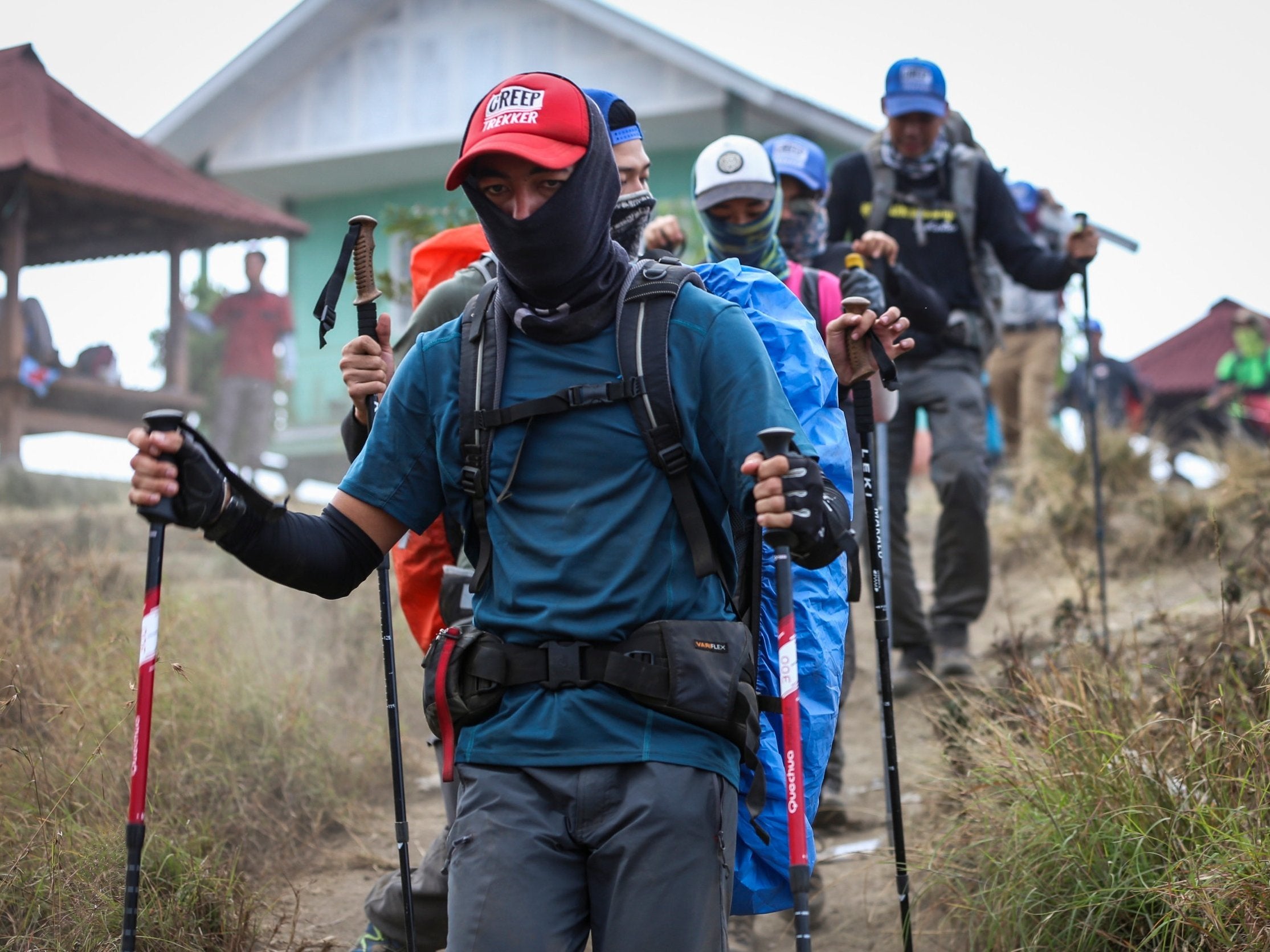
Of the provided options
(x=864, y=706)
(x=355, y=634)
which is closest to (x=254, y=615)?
(x=355, y=634)

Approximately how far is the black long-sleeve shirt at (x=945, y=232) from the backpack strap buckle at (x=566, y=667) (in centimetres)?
450

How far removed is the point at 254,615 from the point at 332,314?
3633mm

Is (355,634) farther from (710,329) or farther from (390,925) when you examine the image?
(710,329)

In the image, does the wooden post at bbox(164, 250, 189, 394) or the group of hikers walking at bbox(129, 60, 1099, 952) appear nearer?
the group of hikers walking at bbox(129, 60, 1099, 952)

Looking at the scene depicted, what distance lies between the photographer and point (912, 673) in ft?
24.0

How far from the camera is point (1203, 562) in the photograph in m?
9.16

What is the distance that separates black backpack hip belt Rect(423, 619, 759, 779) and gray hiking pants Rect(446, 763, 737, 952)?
131mm

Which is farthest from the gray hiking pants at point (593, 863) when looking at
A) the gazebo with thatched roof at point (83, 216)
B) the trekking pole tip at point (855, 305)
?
the gazebo with thatched roof at point (83, 216)

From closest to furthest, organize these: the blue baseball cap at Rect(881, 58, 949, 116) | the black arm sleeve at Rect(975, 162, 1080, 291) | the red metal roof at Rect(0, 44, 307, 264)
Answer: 1. the blue baseball cap at Rect(881, 58, 949, 116)
2. the black arm sleeve at Rect(975, 162, 1080, 291)
3. the red metal roof at Rect(0, 44, 307, 264)

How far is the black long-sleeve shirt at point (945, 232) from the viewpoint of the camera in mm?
7023

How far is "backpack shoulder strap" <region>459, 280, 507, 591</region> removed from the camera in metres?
3.04

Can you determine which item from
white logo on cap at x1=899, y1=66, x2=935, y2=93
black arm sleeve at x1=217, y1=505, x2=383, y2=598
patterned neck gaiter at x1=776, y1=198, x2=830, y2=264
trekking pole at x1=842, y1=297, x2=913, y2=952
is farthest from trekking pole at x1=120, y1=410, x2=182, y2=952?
white logo on cap at x1=899, y1=66, x2=935, y2=93

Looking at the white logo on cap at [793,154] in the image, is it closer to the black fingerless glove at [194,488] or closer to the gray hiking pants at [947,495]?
the gray hiking pants at [947,495]

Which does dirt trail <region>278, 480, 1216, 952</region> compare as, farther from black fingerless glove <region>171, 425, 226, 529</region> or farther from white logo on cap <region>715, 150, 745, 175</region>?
white logo on cap <region>715, 150, 745, 175</region>
